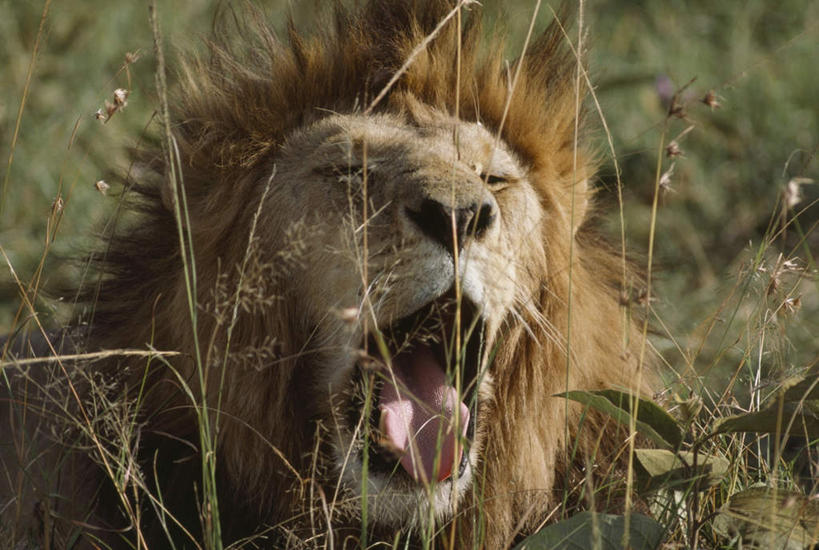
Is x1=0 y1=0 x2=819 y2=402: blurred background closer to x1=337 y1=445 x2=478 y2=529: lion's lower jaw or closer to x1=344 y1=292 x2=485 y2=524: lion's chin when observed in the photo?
x1=344 y1=292 x2=485 y2=524: lion's chin

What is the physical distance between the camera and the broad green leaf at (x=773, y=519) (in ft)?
6.35

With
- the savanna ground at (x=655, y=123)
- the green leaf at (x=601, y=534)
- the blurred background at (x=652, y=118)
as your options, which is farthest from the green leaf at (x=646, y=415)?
the blurred background at (x=652, y=118)

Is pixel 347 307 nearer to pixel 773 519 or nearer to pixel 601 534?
pixel 601 534

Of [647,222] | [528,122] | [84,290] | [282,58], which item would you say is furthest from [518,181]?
[647,222]

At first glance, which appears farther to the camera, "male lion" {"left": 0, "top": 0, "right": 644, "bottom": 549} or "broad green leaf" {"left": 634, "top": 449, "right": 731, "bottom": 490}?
"male lion" {"left": 0, "top": 0, "right": 644, "bottom": 549}

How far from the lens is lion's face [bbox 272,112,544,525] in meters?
2.22

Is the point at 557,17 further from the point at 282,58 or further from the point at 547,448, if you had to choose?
the point at 547,448

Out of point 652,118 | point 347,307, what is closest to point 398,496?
point 347,307

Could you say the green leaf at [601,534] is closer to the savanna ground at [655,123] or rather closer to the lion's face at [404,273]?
the lion's face at [404,273]

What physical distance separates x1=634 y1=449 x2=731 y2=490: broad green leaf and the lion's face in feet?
1.11

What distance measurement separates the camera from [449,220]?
7.14 feet

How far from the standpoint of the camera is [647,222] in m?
5.36

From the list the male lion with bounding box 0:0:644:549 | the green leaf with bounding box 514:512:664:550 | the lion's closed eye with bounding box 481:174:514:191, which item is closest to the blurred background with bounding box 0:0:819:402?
the male lion with bounding box 0:0:644:549

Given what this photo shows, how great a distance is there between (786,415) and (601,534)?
0.41m
